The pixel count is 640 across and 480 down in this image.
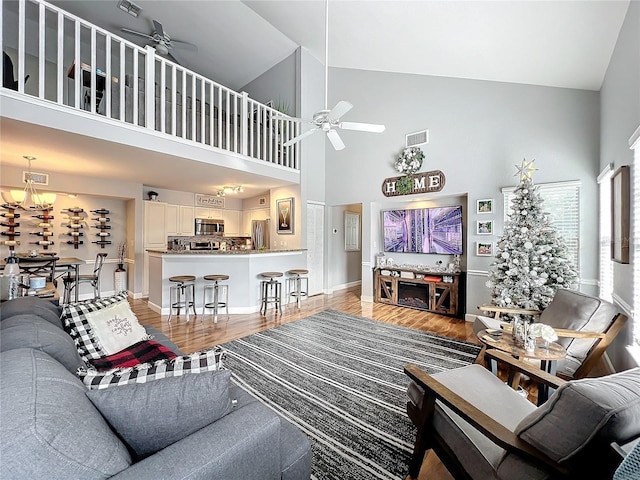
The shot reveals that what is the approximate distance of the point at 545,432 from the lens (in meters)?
0.99

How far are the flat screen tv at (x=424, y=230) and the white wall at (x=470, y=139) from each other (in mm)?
311

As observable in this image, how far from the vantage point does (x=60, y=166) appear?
4.46 m

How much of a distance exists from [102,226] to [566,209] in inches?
327

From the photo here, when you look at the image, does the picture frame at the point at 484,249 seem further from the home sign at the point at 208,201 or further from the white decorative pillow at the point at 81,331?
the home sign at the point at 208,201

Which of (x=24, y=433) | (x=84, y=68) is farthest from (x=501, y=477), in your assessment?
(x=84, y=68)

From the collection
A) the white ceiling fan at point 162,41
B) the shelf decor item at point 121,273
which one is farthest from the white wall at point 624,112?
the shelf decor item at point 121,273

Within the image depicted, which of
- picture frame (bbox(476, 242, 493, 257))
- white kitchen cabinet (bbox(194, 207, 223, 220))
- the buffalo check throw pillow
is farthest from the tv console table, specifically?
the buffalo check throw pillow

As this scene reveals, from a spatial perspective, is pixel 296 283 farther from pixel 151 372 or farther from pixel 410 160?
pixel 151 372

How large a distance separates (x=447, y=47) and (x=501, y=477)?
4.62 meters

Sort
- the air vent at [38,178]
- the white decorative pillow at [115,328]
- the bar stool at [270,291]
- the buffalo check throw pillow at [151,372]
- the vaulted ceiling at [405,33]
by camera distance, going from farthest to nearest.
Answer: the bar stool at [270,291], the air vent at [38,178], the vaulted ceiling at [405,33], the white decorative pillow at [115,328], the buffalo check throw pillow at [151,372]

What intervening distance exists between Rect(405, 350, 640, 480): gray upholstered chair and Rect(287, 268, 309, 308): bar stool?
Answer: 391 cm

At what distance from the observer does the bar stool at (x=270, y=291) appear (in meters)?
4.81

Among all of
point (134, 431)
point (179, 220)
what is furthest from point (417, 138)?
point (179, 220)

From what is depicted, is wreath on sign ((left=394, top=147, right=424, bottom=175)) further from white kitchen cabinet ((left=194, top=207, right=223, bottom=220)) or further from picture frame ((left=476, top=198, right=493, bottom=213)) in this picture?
white kitchen cabinet ((left=194, top=207, right=223, bottom=220))
